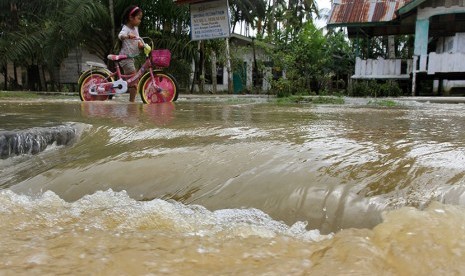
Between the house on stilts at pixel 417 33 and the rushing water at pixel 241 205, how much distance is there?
914 centimetres

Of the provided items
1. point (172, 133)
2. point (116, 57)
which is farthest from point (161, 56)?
point (172, 133)

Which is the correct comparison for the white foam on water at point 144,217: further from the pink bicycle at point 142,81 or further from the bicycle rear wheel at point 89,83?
the bicycle rear wheel at point 89,83

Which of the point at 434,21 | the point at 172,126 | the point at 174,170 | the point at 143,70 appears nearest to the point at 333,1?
the point at 434,21

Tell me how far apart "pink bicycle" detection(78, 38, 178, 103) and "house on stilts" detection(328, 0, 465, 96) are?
7.68m

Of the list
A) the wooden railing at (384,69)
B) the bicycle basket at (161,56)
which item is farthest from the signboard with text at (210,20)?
the bicycle basket at (161,56)

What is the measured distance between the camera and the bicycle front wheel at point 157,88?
21.1 feet

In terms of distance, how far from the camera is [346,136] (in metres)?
2.91

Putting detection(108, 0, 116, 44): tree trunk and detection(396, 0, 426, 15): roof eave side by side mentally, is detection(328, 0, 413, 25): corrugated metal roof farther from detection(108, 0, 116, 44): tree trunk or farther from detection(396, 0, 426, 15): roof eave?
detection(108, 0, 116, 44): tree trunk

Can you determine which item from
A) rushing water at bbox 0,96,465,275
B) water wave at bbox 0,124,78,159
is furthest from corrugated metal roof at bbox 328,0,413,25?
water wave at bbox 0,124,78,159

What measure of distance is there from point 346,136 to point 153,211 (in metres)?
1.60

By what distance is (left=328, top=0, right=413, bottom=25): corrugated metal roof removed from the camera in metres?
12.4

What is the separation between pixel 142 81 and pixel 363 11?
8804 millimetres

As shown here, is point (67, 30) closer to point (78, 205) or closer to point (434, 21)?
point (434, 21)

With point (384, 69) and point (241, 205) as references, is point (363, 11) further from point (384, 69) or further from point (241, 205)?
point (241, 205)
